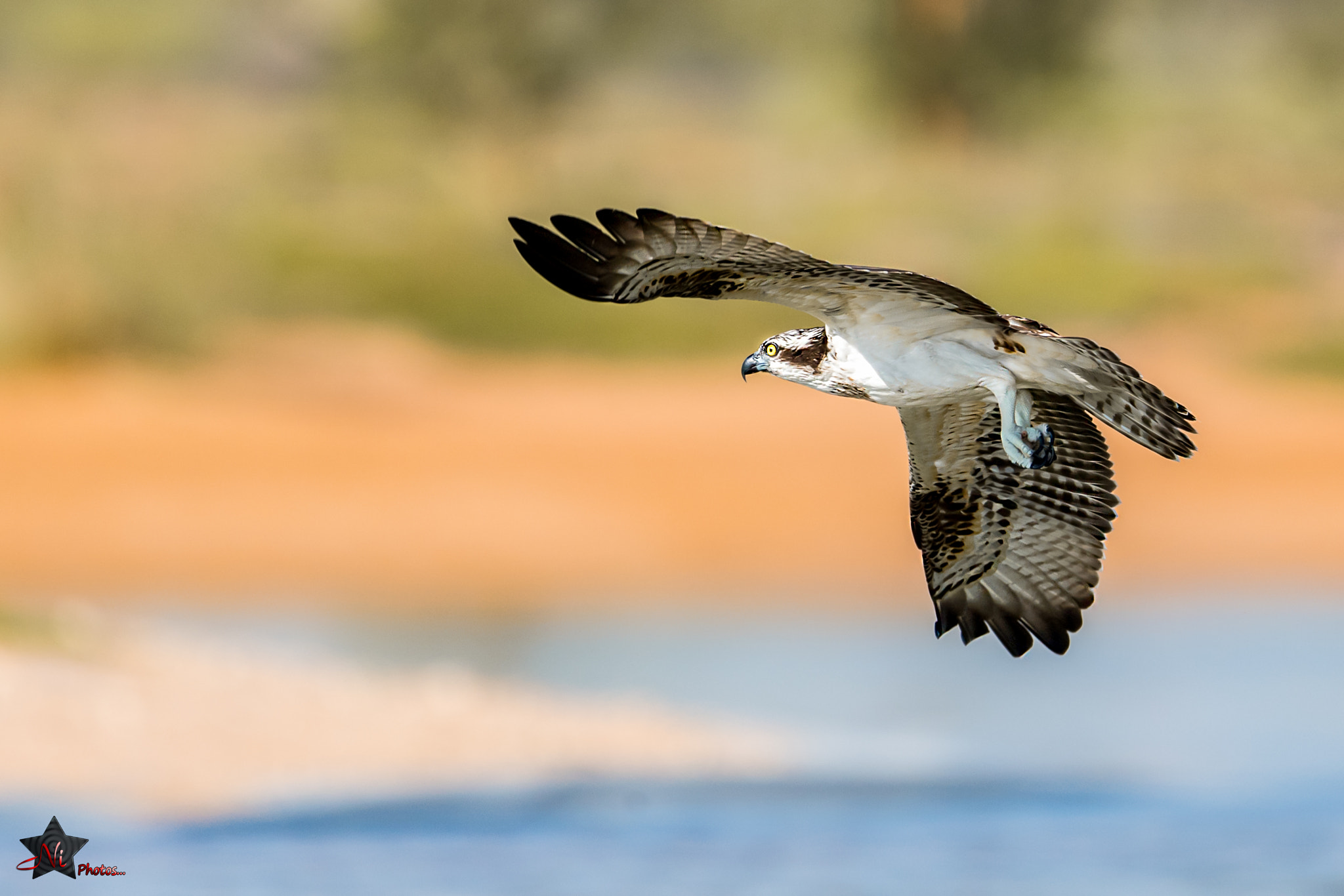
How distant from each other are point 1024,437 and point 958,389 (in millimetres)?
313

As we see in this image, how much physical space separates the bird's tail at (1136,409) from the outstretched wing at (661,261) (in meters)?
0.70

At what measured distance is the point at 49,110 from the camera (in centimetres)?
1995

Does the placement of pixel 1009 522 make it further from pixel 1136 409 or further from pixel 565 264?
pixel 565 264

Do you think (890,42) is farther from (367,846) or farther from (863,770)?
(367,846)

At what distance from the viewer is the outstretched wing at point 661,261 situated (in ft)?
17.9

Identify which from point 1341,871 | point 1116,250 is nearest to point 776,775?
point 1341,871

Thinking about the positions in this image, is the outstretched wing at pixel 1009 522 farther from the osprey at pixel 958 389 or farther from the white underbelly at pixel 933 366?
the white underbelly at pixel 933 366

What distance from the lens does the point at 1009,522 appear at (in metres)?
7.06

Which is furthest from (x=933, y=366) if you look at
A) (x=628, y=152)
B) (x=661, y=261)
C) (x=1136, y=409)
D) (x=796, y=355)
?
(x=628, y=152)

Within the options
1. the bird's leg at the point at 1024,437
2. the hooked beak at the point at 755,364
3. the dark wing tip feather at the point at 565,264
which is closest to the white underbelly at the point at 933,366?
the bird's leg at the point at 1024,437

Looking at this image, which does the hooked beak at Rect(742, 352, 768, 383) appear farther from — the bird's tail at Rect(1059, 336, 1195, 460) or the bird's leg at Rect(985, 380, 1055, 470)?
the bird's tail at Rect(1059, 336, 1195, 460)

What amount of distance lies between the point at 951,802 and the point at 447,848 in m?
2.96

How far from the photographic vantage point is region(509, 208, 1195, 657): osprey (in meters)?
5.51

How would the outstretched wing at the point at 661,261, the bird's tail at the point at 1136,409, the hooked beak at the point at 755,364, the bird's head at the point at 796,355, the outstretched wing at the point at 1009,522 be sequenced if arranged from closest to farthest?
the outstretched wing at the point at 661,261, the bird's tail at the point at 1136,409, the bird's head at the point at 796,355, the hooked beak at the point at 755,364, the outstretched wing at the point at 1009,522
